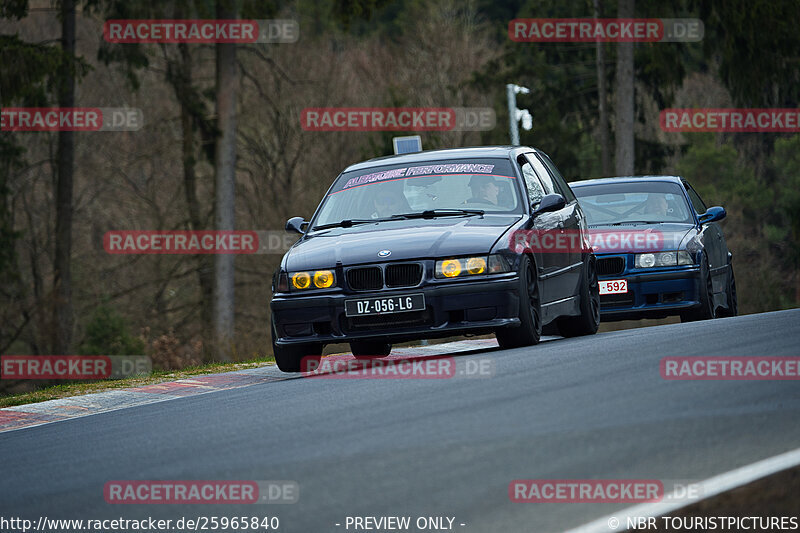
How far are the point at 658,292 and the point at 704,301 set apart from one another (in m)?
0.54

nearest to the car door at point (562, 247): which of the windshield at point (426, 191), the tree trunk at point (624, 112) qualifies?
the windshield at point (426, 191)

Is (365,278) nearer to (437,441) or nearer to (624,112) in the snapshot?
(437,441)

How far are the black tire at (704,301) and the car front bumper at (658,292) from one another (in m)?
0.08

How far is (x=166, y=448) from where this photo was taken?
6.86m

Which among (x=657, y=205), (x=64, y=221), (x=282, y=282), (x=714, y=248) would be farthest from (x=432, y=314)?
(x=64, y=221)

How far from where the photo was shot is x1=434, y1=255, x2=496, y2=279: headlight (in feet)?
33.1

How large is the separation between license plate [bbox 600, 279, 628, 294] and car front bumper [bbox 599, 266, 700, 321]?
3 centimetres

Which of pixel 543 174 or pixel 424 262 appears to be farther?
pixel 543 174

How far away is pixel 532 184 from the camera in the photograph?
12.0 metres

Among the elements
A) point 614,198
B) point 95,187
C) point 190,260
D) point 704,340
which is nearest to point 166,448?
point 704,340

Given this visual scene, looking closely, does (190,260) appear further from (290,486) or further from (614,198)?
(290,486)

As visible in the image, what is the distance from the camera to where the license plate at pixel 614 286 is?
48.4 feet

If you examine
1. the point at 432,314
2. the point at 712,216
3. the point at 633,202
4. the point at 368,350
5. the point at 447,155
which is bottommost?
the point at 368,350

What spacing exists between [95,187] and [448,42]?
14718 mm
